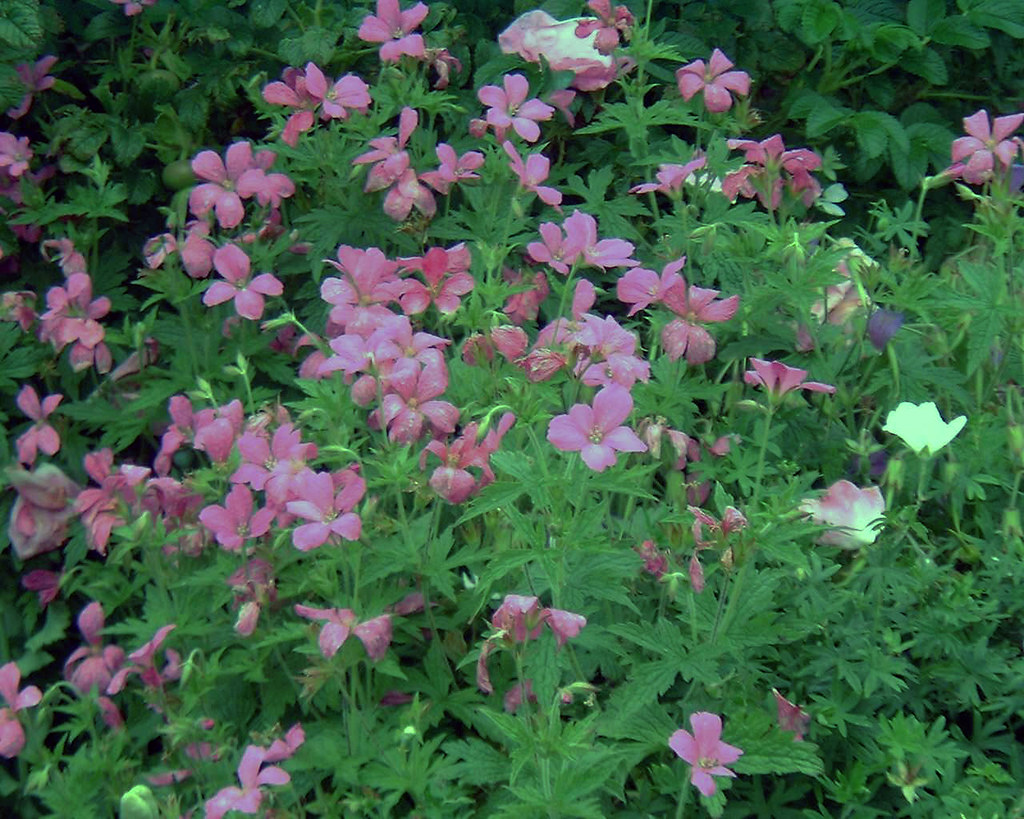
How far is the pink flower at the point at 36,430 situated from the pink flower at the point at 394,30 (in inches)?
34.0

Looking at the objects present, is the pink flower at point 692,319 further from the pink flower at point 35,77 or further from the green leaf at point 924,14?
the pink flower at point 35,77

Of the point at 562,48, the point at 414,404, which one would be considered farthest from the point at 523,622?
the point at 562,48

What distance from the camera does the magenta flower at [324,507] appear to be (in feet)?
4.96

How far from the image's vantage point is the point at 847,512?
5.95 feet

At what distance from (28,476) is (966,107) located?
2268mm

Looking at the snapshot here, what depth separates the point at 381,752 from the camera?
169cm

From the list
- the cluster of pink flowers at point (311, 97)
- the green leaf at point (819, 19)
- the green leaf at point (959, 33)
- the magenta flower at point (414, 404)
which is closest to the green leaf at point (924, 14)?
the green leaf at point (959, 33)

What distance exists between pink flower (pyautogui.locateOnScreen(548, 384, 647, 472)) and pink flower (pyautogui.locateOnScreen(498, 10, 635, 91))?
47.0 inches

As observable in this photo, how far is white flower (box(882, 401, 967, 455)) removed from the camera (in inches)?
70.1

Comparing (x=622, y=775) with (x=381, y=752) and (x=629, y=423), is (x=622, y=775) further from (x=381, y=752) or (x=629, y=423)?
(x=629, y=423)

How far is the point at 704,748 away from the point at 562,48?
5.13 ft

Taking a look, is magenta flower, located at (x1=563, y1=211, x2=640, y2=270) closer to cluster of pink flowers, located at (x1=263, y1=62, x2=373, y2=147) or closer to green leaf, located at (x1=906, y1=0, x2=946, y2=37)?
cluster of pink flowers, located at (x1=263, y1=62, x2=373, y2=147)

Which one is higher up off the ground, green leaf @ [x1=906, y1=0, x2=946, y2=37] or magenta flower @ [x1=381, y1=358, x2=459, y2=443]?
magenta flower @ [x1=381, y1=358, x2=459, y2=443]

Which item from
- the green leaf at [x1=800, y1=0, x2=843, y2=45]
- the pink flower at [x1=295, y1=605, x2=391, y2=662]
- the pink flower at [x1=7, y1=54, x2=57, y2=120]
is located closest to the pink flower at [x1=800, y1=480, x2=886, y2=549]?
the pink flower at [x1=295, y1=605, x2=391, y2=662]
